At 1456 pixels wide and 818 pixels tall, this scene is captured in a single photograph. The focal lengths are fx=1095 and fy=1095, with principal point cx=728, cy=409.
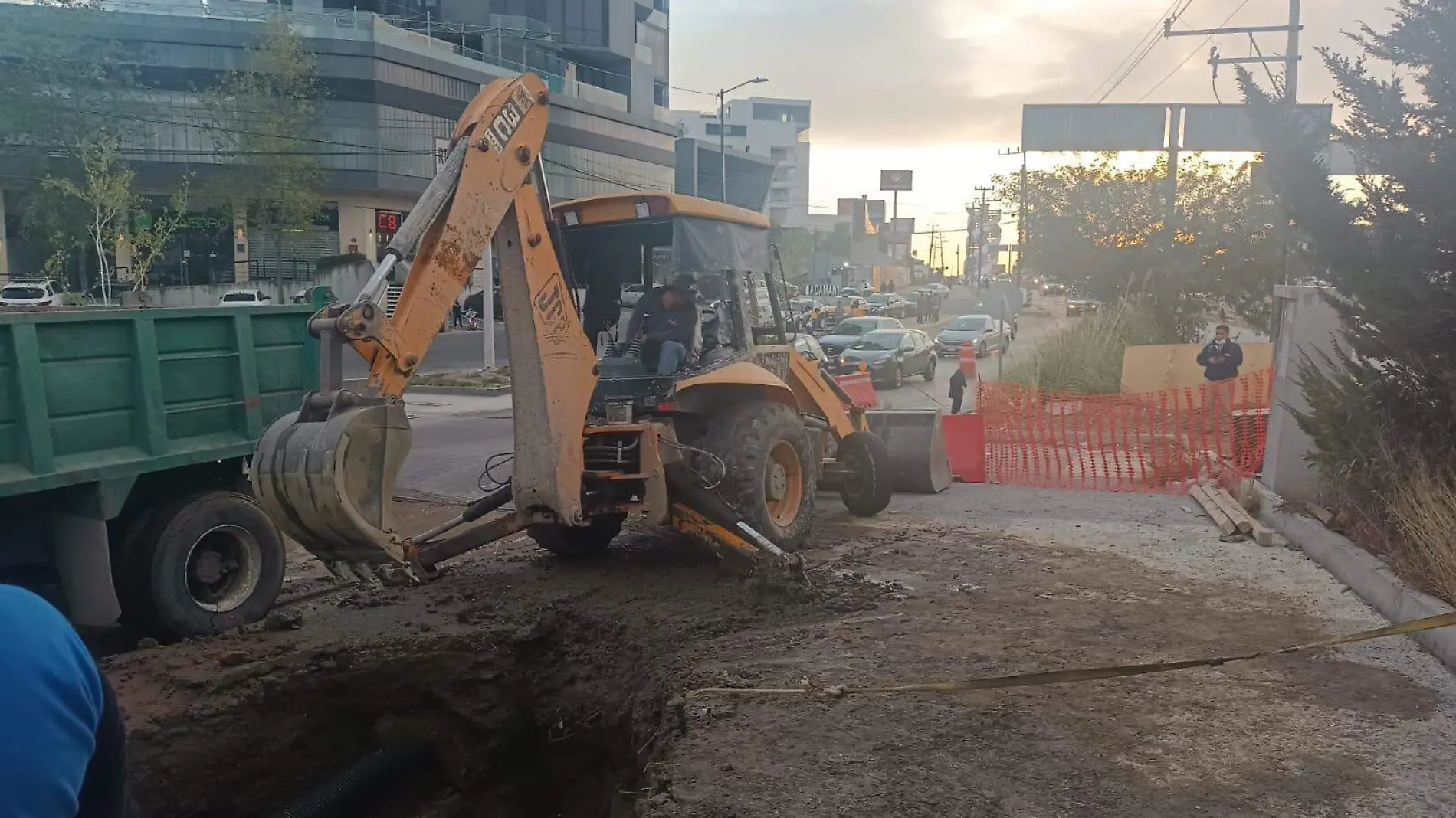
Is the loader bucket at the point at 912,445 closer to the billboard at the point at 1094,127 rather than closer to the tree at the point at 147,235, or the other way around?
the billboard at the point at 1094,127

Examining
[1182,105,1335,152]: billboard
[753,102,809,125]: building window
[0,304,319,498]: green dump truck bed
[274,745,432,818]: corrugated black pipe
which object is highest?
[753,102,809,125]: building window

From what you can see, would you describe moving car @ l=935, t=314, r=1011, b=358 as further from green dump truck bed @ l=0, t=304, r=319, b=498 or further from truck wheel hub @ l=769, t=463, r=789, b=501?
green dump truck bed @ l=0, t=304, r=319, b=498

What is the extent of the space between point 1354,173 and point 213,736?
882 cm

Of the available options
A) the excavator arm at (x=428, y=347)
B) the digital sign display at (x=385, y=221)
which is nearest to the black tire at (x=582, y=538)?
the excavator arm at (x=428, y=347)

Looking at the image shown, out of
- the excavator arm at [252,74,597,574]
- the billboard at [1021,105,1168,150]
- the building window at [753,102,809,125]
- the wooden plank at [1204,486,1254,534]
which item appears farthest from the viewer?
the building window at [753,102,809,125]

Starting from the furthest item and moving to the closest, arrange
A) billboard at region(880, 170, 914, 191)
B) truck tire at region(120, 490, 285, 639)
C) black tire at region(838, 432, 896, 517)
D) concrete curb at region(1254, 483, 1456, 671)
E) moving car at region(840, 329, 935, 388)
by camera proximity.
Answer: billboard at region(880, 170, 914, 191), moving car at region(840, 329, 935, 388), black tire at region(838, 432, 896, 517), truck tire at region(120, 490, 285, 639), concrete curb at region(1254, 483, 1456, 671)

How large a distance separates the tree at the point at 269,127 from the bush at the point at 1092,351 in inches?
1094

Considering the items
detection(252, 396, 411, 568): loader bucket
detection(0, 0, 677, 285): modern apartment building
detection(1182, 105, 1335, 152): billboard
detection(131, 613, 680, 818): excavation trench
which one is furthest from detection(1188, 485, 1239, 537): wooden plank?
detection(0, 0, 677, 285): modern apartment building

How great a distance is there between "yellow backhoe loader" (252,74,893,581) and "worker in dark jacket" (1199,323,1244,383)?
872 cm

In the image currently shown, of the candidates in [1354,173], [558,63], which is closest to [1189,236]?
[1354,173]

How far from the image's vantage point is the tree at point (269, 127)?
38.8 metres

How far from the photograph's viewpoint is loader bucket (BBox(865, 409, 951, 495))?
12.1m

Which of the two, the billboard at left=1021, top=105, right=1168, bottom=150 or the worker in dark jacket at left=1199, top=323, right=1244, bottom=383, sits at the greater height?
the billboard at left=1021, top=105, right=1168, bottom=150

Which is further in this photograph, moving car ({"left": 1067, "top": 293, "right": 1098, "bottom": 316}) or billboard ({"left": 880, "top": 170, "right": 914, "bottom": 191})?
billboard ({"left": 880, "top": 170, "right": 914, "bottom": 191})
